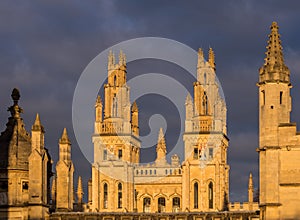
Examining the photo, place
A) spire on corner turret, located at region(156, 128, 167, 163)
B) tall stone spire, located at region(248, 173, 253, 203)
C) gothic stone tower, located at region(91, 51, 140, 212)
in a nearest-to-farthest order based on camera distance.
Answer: tall stone spire, located at region(248, 173, 253, 203), gothic stone tower, located at region(91, 51, 140, 212), spire on corner turret, located at region(156, 128, 167, 163)

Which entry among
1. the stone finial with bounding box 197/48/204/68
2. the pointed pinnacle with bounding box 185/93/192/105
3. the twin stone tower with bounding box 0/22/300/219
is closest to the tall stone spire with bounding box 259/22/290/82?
the twin stone tower with bounding box 0/22/300/219

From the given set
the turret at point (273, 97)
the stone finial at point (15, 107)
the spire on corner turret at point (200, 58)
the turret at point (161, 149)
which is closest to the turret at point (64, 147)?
the stone finial at point (15, 107)

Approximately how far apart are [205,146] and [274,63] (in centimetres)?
6422

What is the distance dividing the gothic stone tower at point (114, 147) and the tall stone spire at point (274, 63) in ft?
211

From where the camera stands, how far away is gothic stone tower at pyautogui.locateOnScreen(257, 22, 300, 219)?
54344mm

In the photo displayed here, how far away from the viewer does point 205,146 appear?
119m

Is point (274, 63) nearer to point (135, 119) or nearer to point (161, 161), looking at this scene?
point (161, 161)

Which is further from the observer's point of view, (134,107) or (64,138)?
(134,107)

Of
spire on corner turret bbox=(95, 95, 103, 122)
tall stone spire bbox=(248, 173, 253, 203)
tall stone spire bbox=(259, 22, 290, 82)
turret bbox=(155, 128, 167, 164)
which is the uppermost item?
spire on corner turret bbox=(95, 95, 103, 122)

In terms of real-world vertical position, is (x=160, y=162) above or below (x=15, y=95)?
below

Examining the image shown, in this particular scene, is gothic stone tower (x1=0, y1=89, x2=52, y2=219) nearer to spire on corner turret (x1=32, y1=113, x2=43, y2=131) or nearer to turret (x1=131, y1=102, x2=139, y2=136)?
spire on corner turret (x1=32, y1=113, x2=43, y2=131)

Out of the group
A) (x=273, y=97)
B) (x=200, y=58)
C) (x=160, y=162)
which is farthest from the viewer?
(x=200, y=58)

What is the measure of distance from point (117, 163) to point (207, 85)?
14.5 m

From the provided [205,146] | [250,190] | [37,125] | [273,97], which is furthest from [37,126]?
[205,146]
